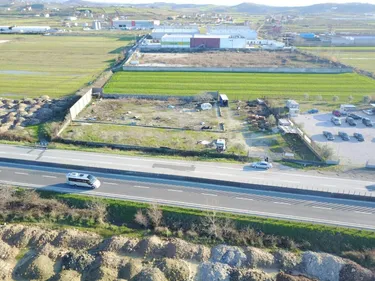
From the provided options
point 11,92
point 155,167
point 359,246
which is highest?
point 11,92

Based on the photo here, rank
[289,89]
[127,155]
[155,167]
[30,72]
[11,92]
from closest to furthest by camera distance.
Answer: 1. [155,167]
2. [127,155]
3. [11,92]
4. [289,89]
5. [30,72]

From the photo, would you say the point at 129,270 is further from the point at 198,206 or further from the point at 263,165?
the point at 263,165

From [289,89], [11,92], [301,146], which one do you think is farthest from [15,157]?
[289,89]

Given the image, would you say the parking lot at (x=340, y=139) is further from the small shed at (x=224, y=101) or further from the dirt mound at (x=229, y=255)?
the dirt mound at (x=229, y=255)

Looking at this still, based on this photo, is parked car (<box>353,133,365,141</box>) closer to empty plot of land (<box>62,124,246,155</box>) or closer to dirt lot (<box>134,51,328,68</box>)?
empty plot of land (<box>62,124,246,155</box>)

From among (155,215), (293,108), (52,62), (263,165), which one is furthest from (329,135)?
(52,62)

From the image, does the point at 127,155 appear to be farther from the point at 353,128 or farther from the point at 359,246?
the point at 353,128
